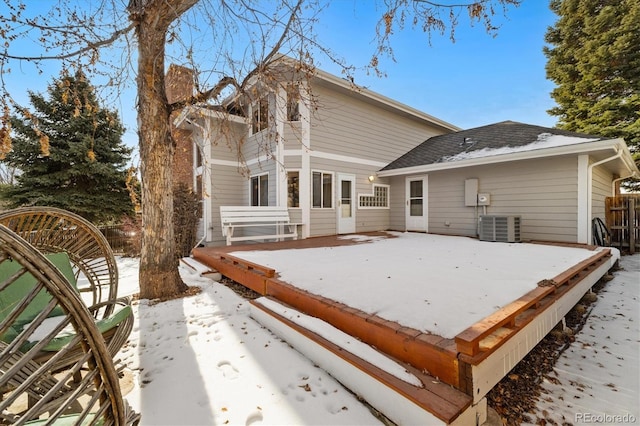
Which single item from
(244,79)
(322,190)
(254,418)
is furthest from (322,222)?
(254,418)

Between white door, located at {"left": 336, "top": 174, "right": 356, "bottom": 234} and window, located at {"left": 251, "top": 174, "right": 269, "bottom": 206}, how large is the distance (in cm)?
218

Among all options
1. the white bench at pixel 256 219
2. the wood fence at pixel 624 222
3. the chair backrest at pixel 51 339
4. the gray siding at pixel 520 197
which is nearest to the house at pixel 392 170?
the gray siding at pixel 520 197

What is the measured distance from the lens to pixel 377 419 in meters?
1.62

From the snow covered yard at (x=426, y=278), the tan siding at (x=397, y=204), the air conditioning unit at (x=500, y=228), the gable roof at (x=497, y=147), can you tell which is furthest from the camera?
the tan siding at (x=397, y=204)

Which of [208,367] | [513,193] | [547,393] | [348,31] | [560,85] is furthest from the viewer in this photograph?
[560,85]

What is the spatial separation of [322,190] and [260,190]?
202 cm

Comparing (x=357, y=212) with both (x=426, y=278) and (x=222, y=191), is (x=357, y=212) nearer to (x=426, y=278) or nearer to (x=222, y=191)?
(x=222, y=191)

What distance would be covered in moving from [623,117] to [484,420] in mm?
15589

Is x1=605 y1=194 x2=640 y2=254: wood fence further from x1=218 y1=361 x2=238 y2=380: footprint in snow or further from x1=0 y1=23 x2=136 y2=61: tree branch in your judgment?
x1=0 y1=23 x2=136 y2=61: tree branch

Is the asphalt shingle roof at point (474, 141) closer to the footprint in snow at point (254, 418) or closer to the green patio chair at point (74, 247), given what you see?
the footprint in snow at point (254, 418)

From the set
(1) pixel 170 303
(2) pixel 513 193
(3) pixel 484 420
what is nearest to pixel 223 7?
(1) pixel 170 303

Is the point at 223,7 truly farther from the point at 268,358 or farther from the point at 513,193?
the point at 513,193

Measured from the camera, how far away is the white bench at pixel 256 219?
22.4 ft

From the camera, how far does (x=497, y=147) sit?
23.8 ft
